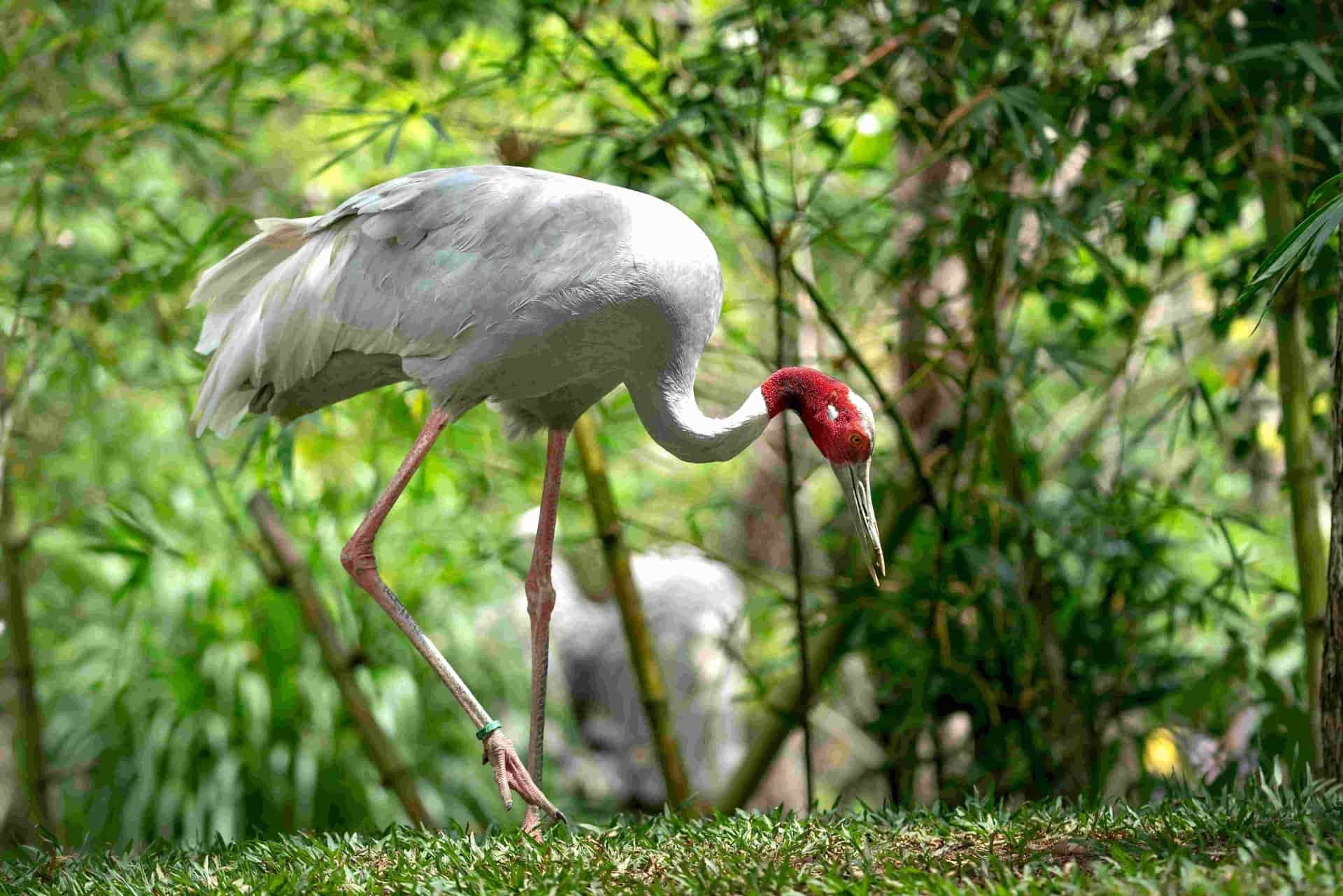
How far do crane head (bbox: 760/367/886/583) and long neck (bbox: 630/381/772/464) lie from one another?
10 centimetres

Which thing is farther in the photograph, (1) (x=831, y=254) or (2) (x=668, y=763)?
(1) (x=831, y=254)

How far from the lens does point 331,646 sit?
518 cm

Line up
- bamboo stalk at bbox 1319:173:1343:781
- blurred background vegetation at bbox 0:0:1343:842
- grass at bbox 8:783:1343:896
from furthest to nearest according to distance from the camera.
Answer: blurred background vegetation at bbox 0:0:1343:842
bamboo stalk at bbox 1319:173:1343:781
grass at bbox 8:783:1343:896

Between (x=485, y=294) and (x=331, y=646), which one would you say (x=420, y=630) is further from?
(x=331, y=646)

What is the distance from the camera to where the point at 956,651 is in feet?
16.9

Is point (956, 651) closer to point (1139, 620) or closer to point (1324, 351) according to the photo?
point (1139, 620)

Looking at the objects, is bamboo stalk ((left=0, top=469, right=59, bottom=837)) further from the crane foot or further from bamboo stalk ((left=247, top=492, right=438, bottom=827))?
the crane foot

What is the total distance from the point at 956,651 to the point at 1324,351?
1.80 metres

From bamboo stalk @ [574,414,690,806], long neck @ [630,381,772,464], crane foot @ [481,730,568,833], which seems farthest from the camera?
bamboo stalk @ [574,414,690,806]

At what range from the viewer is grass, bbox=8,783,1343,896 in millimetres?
2354

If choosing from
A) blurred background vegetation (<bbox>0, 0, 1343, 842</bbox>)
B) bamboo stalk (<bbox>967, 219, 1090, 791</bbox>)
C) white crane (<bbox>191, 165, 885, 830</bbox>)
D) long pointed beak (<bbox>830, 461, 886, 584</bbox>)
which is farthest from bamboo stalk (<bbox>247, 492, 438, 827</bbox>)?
bamboo stalk (<bbox>967, 219, 1090, 791</bbox>)

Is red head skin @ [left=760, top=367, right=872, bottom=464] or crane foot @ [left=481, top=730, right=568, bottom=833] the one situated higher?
red head skin @ [left=760, top=367, right=872, bottom=464]

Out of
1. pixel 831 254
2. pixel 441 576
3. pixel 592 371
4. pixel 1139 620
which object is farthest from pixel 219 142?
pixel 1139 620

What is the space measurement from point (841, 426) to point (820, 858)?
1192 mm
